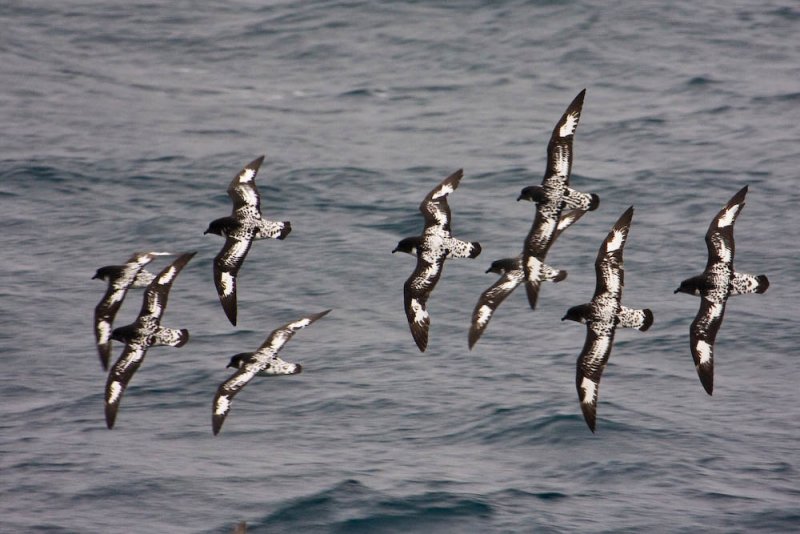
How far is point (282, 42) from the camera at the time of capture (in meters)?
33.6

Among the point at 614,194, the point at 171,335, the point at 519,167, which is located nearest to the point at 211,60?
the point at 519,167

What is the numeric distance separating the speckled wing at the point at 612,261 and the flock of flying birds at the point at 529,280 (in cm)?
1

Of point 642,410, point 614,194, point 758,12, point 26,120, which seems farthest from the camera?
point 758,12

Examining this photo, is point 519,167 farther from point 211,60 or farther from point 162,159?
point 211,60

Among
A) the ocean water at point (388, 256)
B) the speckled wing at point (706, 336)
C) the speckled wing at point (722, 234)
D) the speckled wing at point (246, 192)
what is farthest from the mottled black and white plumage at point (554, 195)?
the speckled wing at point (246, 192)

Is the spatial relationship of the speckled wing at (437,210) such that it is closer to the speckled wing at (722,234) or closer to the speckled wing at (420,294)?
the speckled wing at (420,294)

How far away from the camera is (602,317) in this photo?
1558 cm

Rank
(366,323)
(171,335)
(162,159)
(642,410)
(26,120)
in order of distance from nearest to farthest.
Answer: (171,335), (642,410), (366,323), (162,159), (26,120)

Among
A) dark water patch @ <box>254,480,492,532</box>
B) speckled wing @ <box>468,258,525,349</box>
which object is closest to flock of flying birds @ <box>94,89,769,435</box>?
speckled wing @ <box>468,258,525,349</box>

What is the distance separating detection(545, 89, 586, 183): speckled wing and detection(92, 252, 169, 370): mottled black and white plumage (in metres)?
5.22

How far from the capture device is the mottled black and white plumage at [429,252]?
52.4ft

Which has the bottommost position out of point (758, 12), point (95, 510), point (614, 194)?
point (95, 510)

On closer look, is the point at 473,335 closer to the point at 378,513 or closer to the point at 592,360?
the point at 592,360

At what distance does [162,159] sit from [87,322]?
22.9ft
